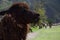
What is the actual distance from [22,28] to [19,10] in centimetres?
41

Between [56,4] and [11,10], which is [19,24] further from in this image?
[56,4]

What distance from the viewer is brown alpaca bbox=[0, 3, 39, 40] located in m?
4.13

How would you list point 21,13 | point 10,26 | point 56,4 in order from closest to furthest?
point 10,26 < point 21,13 < point 56,4

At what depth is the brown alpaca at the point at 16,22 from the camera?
413cm

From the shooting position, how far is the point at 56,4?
288 feet

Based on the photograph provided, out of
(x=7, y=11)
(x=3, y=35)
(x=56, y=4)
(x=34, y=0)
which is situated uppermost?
(x=7, y=11)

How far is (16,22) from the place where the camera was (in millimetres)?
4250

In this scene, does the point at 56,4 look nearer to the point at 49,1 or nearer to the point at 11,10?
the point at 49,1

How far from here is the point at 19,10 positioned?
4535mm

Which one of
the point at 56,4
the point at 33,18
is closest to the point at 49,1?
the point at 56,4

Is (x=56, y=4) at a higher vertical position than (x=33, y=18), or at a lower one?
lower

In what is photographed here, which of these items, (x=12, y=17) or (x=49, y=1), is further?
(x=49, y=1)

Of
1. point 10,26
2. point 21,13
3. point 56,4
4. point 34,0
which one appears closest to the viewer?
point 10,26

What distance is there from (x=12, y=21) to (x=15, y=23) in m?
0.08
